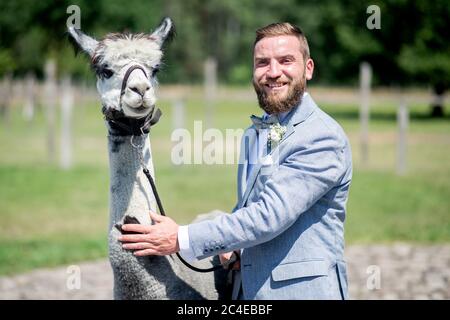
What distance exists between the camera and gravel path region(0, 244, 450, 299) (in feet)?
19.3

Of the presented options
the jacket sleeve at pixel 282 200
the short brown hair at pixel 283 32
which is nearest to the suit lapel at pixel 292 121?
the jacket sleeve at pixel 282 200

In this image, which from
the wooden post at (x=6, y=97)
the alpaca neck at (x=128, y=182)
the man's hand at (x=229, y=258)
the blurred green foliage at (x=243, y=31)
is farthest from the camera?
the blurred green foliage at (x=243, y=31)

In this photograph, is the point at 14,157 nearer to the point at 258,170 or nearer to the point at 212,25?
the point at 258,170

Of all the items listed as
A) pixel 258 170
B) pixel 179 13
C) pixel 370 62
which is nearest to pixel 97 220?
pixel 258 170

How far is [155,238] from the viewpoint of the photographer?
2.79 m

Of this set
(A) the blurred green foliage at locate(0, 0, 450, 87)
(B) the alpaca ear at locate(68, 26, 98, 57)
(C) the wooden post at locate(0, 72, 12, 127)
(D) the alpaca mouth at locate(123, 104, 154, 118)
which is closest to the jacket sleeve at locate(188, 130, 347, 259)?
(D) the alpaca mouth at locate(123, 104, 154, 118)

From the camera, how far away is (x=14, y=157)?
16812 mm

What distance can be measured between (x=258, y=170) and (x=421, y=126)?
85.1ft

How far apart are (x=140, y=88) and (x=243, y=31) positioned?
75.2m

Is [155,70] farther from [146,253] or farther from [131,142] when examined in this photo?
[146,253]

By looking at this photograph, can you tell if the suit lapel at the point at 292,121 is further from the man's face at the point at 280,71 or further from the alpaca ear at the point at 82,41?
the alpaca ear at the point at 82,41

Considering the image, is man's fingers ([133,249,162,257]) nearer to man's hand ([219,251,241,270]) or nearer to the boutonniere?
man's hand ([219,251,241,270])

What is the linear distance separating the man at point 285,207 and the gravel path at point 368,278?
251 centimetres

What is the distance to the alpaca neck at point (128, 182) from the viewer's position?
116 inches
